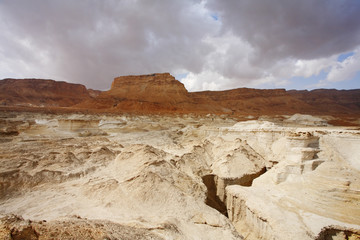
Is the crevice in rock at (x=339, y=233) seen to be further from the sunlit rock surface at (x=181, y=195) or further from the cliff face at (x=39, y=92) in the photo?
the cliff face at (x=39, y=92)

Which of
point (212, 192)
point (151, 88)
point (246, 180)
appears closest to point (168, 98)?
point (151, 88)

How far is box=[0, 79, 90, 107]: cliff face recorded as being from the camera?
77.5m

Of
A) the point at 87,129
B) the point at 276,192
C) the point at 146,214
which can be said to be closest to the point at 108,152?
the point at 146,214

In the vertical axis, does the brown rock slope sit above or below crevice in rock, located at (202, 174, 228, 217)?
above

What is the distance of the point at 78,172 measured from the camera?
611 centimetres

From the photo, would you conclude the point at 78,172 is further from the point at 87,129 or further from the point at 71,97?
the point at 71,97

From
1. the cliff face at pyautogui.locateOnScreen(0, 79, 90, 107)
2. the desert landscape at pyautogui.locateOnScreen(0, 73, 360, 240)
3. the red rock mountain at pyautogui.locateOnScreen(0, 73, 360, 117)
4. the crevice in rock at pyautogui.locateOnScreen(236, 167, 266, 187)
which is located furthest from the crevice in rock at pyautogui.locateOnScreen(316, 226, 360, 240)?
the cliff face at pyautogui.locateOnScreen(0, 79, 90, 107)

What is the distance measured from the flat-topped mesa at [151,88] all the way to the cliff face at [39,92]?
29.0m

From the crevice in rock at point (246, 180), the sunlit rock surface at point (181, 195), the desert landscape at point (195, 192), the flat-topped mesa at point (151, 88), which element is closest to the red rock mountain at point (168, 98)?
the flat-topped mesa at point (151, 88)

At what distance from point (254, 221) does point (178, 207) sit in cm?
231

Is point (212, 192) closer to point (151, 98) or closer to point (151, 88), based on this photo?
point (151, 98)

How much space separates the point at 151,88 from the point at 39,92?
192ft

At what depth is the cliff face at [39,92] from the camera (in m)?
77.5

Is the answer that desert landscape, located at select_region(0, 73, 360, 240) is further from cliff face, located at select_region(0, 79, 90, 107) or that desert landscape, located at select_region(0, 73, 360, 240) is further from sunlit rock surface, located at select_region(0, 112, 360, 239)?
cliff face, located at select_region(0, 79, 90, 107)
